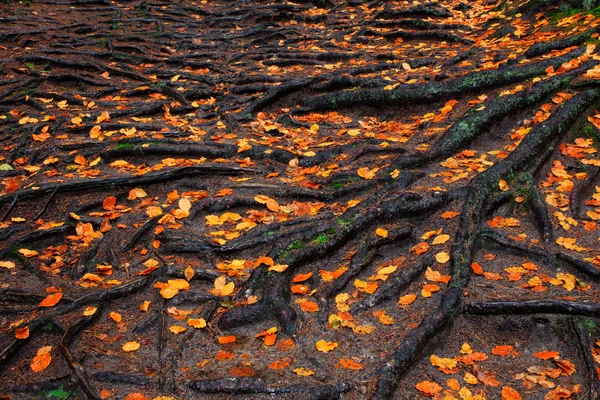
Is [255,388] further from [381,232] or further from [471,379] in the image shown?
[381,232]

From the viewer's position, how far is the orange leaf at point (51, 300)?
136 inches

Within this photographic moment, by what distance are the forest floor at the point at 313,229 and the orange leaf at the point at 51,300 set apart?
0.02 metres

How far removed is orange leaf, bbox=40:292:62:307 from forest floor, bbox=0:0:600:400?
2cm

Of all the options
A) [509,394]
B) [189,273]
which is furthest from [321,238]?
[509,394]

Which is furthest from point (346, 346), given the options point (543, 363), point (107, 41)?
point (107, 41)

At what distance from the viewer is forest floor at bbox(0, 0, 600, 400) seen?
2934 mm

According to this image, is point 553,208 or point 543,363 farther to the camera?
point 553,208

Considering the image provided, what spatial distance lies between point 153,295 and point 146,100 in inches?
177

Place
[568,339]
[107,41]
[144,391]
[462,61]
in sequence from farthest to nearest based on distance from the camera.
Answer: [107,41] < [462,61] < [568,339] < [144,391]

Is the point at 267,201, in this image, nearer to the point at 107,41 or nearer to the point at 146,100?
the point at 146,100

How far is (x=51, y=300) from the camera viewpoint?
3484mm

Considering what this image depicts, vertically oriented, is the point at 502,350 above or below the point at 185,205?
above

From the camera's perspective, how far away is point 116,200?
487cm

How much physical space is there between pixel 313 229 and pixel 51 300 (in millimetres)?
1980
